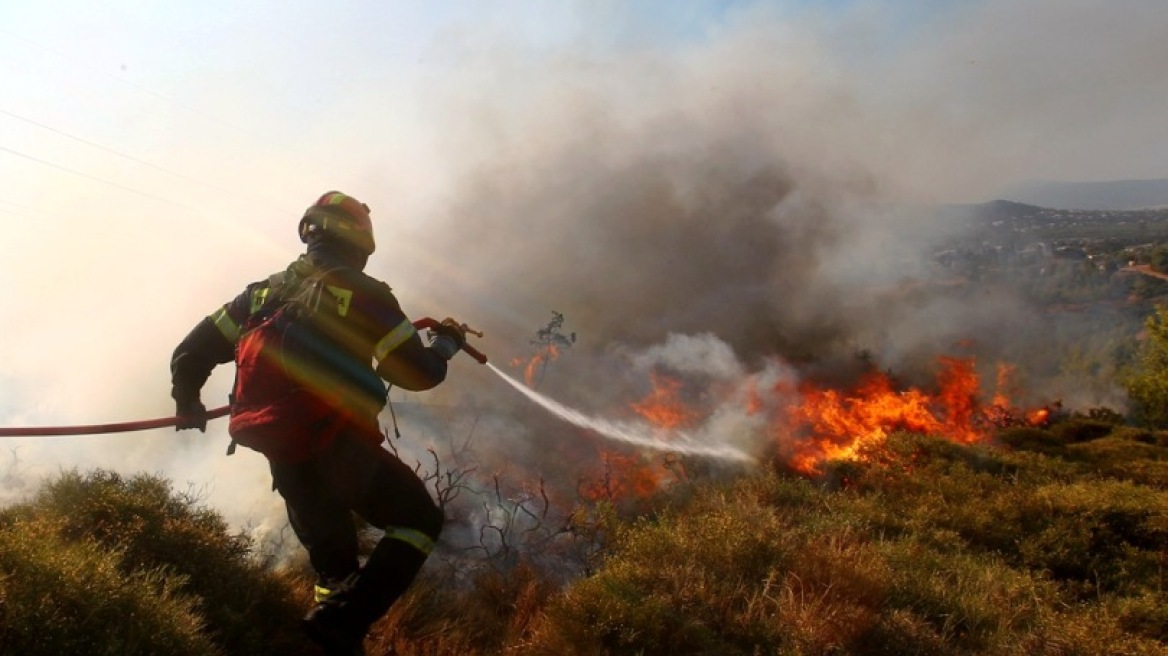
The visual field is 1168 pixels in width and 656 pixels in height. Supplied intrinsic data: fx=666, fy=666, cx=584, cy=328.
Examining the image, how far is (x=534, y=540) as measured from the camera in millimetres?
7141

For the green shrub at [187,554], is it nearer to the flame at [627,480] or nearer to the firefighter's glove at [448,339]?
the firefighter's glove at [448,339]

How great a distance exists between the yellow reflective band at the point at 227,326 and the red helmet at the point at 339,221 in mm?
521

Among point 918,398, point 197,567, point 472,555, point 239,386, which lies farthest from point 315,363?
point 918,398

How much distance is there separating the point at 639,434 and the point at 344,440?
1170cm

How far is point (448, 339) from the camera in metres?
3.14

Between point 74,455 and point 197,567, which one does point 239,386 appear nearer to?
point 197,567

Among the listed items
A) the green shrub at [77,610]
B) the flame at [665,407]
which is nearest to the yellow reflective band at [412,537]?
the green shrub at [77,610]

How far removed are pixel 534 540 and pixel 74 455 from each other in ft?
27.4

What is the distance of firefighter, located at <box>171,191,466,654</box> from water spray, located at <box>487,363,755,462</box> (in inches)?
354

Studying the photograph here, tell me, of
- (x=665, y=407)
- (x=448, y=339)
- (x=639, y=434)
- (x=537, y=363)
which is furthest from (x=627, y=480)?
(x=448, y=339)

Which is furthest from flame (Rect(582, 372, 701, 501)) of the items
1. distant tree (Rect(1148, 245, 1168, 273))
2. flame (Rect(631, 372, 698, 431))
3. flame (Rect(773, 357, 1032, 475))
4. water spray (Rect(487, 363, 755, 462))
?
distant tree (Rect(1148, 245, 1168, 273))

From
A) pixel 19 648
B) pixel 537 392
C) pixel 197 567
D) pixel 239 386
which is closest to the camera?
pixel 19 648

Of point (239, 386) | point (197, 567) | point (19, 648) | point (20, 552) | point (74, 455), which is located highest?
point (239, 386)

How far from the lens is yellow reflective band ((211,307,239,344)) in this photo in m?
3.10
